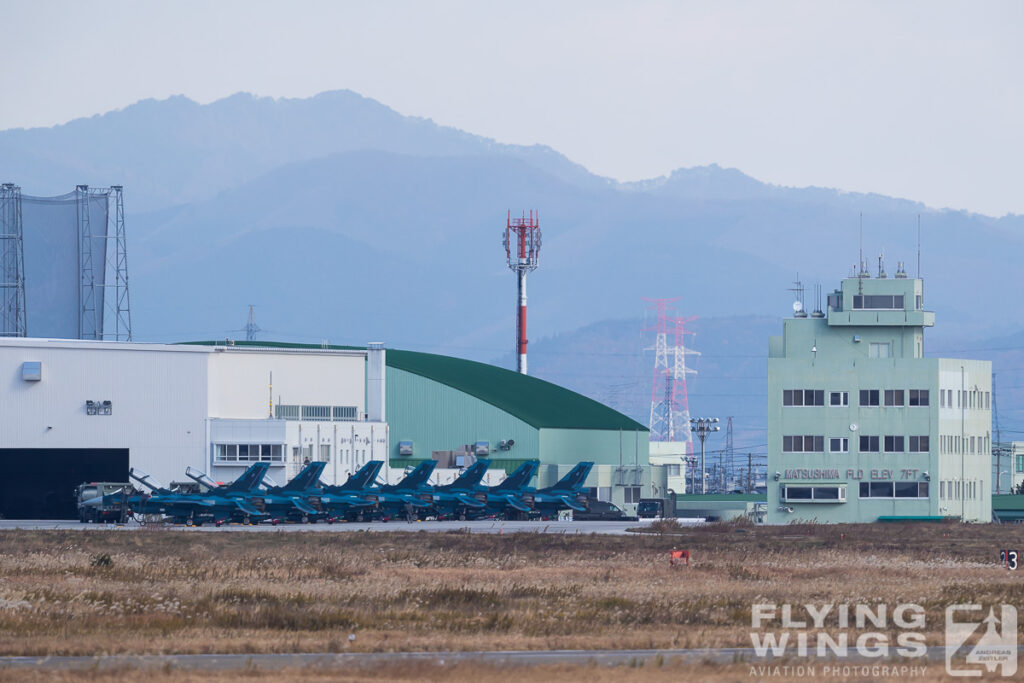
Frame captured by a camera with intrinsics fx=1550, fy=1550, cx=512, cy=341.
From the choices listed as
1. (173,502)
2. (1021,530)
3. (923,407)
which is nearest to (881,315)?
(923,407)

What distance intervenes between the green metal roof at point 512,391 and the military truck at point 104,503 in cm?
2665

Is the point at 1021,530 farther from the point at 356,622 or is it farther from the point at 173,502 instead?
the point at 356,622

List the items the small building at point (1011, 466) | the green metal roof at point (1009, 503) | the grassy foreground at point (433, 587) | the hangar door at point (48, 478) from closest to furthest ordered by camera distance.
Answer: the grassy foreground at point (433, 587)
the hangar door at point (48, 478)
the green metal roof at point (1009, 503)
the small building at point (1011, 466)

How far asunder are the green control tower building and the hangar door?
41.1 meters

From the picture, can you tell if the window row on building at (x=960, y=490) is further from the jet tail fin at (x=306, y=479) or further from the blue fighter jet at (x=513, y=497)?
the jet tail fin at (x=306, y=479)

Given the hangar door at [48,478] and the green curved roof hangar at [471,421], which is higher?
the green curved roof hangar at [471,421]

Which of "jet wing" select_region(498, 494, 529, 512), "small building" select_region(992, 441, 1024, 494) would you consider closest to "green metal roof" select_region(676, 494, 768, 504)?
"small building" select_region(992, 441, 1024, 494)

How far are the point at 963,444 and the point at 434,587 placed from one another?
64.2m

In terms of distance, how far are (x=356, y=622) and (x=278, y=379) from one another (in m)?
66.9

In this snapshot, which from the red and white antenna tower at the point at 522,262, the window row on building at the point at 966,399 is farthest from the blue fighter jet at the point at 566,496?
the red and white antenna tower at the point at 522,262

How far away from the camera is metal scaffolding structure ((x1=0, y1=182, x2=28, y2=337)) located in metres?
111

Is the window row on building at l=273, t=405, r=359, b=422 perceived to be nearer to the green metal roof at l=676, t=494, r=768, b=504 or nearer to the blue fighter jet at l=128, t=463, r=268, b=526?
the blue fighter jet at l=128, t=463, r=268, b=526

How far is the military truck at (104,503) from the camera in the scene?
266 feet

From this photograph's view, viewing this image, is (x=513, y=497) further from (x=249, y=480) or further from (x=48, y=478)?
(x=48, y=478)
